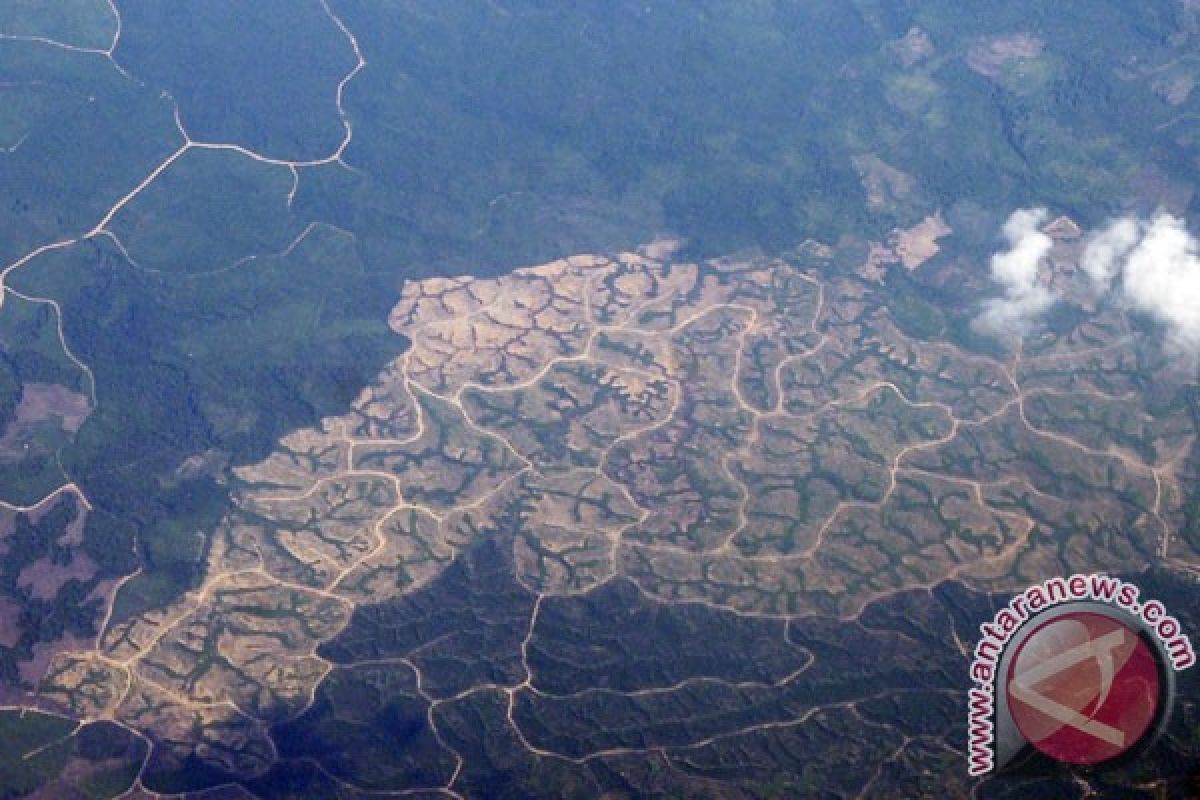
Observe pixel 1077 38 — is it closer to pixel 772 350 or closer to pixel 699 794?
pixel 772 350

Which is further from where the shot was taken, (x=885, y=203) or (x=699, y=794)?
(x=885, y=203)

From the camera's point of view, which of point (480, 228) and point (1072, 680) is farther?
point (480, 228)

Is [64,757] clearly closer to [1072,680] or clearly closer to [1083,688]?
[1072,680]

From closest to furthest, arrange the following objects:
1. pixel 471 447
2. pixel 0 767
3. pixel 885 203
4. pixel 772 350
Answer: pixel 0 767
pixel 471 447
pixel 772 350
pixel 885 203

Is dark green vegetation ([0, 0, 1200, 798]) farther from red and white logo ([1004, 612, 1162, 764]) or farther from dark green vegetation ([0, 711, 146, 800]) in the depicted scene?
red and white logo ([1004, 612, 1162, 764])

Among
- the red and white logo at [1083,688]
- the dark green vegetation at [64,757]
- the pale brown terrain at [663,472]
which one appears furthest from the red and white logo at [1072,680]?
the dark green vegetation at [64,757]

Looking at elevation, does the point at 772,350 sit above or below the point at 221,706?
above

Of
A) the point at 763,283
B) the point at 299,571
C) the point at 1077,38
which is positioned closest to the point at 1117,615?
the point at 763,283

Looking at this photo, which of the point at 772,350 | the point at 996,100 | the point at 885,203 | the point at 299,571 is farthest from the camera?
the point at 996,100

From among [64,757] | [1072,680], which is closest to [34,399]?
[64,757]
